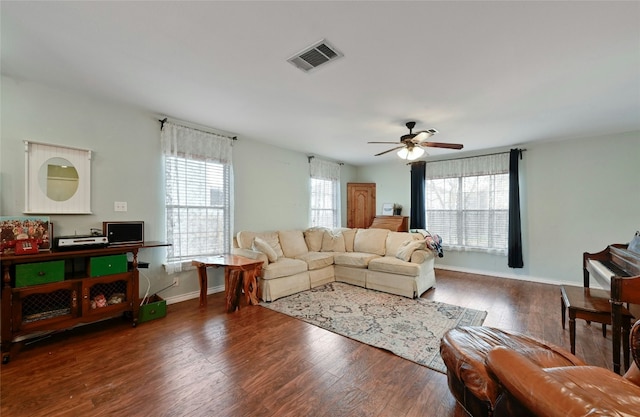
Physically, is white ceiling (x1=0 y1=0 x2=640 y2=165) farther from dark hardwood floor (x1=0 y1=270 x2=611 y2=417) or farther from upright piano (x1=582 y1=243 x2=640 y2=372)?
dark hardwood floor (x1=0 y1=270 x2=611 y2=417)

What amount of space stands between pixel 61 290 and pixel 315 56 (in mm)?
3128

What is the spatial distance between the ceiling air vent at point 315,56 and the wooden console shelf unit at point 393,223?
4217 millimetres

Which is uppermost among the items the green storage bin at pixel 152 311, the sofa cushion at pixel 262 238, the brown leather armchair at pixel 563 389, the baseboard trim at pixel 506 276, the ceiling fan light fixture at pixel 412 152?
the ceiling fan light fixture at pixel 412 152

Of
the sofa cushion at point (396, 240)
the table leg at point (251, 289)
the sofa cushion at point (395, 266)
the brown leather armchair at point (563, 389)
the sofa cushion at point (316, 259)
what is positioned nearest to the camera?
the brown leather armchair at point (563, 389)

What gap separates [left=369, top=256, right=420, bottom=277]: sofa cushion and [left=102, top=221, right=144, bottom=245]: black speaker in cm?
315

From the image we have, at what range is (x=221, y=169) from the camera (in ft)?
13.1

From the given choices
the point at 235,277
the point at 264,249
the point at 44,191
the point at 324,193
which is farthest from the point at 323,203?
the point at 44,191

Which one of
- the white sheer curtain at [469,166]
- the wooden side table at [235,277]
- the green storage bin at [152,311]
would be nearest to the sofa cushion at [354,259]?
the wooden side table at [235,277]

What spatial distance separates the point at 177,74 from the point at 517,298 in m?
5.02

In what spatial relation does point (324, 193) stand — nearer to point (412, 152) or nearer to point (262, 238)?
point (262, 238)

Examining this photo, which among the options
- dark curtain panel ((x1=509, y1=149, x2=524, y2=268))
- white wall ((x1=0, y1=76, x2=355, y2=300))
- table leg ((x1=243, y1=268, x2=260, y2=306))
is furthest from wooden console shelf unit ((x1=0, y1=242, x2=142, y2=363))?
dark curtain panel ((x1=509, y1=149, x2=524, y2=268))

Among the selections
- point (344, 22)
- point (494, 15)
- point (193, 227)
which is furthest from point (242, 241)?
point (494, 15)

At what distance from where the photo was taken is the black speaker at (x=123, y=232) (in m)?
2.81

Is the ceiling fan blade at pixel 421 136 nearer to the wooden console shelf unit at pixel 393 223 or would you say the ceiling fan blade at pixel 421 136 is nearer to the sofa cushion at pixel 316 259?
the sofa cushion at pixel 316 259
